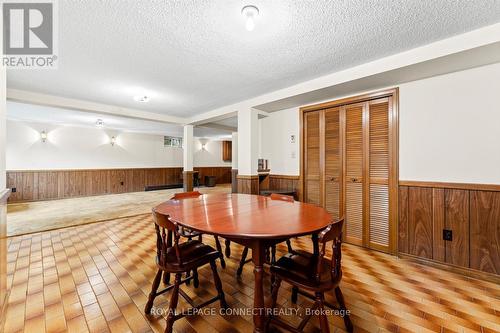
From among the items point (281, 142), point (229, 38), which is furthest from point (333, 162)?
point (229, 38)

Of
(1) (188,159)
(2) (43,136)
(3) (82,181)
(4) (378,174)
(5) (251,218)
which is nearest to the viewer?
(5) (251,218)

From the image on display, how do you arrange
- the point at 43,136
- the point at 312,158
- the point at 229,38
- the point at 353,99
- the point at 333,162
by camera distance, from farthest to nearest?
1. the point at 43,136
2. the point at 312,158
3. the point at 333,162
4. the point at 353,99
5. the point at 229,38

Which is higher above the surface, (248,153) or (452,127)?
(452,127)

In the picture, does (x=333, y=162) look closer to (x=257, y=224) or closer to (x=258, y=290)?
(x=257, y=224)

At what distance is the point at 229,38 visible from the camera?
6.70ft

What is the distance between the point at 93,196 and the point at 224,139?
618 centimetres

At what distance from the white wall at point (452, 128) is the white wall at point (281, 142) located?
1604 mm

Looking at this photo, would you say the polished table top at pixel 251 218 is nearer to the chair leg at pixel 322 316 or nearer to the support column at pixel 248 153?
the chair leg at pixel 322 316

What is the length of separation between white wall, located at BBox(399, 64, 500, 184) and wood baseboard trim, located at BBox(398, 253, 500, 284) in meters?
0.96

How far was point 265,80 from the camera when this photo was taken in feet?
10.0

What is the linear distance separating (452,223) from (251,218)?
2.44 m

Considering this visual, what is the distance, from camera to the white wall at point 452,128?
2.17 meters

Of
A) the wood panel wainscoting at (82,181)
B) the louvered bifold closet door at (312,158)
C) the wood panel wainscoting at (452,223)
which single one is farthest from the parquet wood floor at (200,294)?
the wood panel wainscoting at (82,181)

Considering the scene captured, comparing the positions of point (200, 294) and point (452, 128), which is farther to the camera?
point (452, 128)
